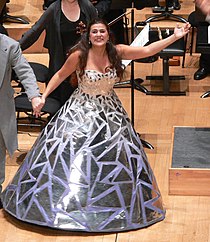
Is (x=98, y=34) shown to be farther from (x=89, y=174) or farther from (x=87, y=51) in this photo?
(x=89, y=174)

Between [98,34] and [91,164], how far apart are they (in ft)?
3.18

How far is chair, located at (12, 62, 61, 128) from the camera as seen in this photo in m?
7.44

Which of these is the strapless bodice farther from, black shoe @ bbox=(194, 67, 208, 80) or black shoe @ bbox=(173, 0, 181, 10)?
black shoe @ bbox=(173, 0, 181, 10)

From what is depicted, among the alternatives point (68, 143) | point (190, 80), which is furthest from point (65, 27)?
point (190, 80)

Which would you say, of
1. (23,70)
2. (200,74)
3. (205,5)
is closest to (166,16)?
(200,74)

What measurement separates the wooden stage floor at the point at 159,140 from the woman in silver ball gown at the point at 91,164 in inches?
3.9

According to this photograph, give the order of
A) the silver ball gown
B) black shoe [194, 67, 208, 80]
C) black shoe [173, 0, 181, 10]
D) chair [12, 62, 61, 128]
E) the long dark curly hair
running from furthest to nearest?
black shoe [173, 0, 181, 10] < black shoe [194, 67, 208, 80] < chair [12, 62, 61, 128] < the long dark curly hair < the silver ball gown

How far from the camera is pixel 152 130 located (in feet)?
26.0

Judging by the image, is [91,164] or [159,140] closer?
[91,164]

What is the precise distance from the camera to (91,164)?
20.4 feet

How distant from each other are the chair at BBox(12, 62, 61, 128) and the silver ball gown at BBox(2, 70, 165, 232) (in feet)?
3.14

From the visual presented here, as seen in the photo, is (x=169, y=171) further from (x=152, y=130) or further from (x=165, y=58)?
(x=165, y=58)

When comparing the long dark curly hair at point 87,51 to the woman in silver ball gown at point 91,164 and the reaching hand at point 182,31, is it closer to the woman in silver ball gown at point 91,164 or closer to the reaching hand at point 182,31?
the woman in silver ball gown at point 91,164

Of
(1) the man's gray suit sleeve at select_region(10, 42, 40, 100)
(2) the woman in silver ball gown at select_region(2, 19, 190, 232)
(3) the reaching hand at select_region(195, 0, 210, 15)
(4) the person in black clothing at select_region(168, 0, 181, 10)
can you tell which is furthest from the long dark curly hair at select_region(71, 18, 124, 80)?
(4) the person in black clothing at select_region(168, 0, 181, 10)
